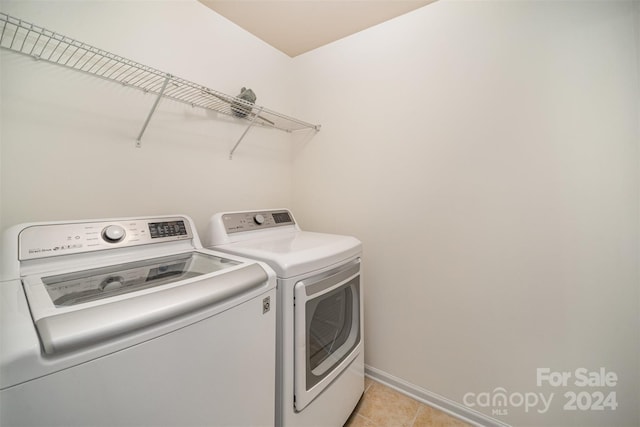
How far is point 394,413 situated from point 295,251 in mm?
1236

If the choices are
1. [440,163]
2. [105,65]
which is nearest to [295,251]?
[440,163]

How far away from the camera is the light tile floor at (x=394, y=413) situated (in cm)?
145

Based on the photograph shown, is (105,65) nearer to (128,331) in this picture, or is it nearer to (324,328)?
(128,331)

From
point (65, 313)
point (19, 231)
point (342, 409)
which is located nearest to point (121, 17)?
point (19, 231)

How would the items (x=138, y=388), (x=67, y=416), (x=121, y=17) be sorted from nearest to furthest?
(x=67, y=416)
(x=138, y=388)
(x=121, y=17)

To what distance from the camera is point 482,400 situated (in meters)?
1.43

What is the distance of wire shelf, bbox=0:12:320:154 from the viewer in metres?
0.99

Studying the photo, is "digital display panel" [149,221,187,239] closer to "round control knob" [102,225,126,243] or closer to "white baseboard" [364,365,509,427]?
"round control knob" [102,225,126,243]

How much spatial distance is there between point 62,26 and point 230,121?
0.85 meters

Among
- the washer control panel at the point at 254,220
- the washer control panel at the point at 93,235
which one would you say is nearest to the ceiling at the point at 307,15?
the washer control panel at the point at 254,220

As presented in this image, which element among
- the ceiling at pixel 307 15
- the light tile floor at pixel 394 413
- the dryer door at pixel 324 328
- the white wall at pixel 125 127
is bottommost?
the light tile floor at pixel 394 413

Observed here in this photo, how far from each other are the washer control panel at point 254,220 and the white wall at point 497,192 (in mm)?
457

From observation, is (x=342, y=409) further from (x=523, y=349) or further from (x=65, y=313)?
(x=65, y=313)

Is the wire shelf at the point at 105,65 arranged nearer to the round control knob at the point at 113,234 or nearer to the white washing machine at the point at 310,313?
the round control knob at the point at 113,234
